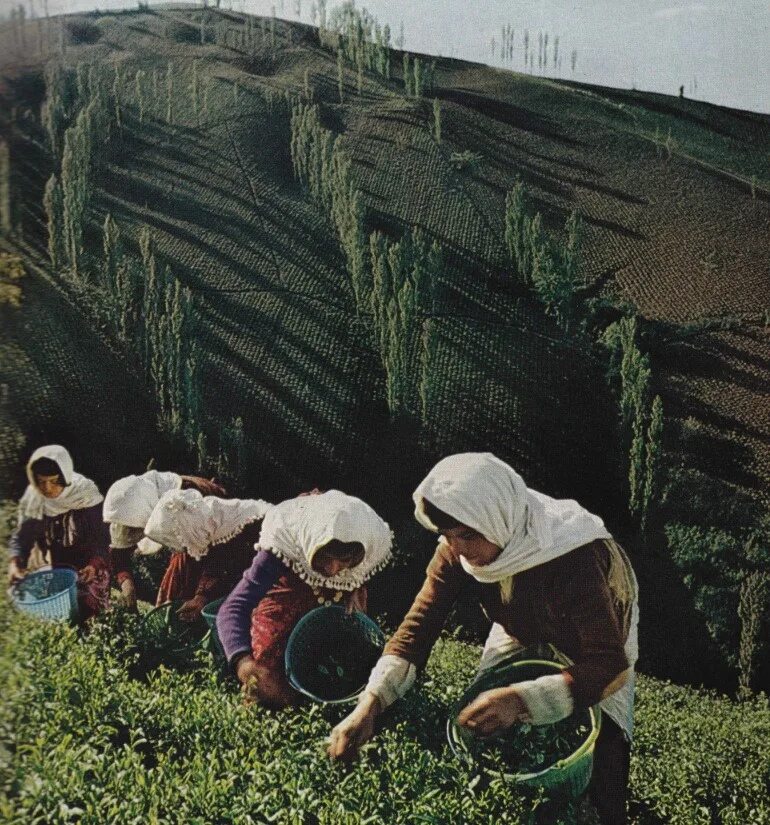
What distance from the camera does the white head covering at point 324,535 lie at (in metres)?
4.33

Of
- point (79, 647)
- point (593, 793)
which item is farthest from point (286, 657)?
point (593, 793)

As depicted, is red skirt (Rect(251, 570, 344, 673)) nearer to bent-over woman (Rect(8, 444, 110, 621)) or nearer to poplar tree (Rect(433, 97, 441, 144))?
bent-over woman (Rect(8, 444, 110, 621))

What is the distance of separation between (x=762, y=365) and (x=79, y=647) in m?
4.01

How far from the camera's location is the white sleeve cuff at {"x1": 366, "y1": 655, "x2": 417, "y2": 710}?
3.93 m

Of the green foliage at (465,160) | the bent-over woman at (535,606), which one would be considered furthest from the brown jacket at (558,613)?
the green foliage at (465,160)

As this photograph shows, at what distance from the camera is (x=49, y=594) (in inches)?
211

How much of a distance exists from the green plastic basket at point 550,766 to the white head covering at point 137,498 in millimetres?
2173

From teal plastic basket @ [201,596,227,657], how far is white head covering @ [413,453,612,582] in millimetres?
1409

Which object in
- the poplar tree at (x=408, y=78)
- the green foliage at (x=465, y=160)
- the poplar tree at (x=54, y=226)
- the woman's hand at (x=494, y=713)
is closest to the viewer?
the woman's hand at (x=494, y=713)

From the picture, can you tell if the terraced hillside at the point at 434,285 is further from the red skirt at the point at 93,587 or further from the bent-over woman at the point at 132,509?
the red skirt at the point at 93,587

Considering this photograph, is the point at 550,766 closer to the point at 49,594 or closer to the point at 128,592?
the point at 128,592

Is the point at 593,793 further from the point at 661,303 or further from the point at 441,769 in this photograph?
the point at 661,303

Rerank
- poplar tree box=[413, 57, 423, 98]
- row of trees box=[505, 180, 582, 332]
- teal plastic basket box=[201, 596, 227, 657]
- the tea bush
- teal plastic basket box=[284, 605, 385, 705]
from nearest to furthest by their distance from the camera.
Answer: the tea bush < teal plastic basket box=[284, 605, 385, 705] < teal plastic basket box=[201, 596, 227, 657] < row of trees box=[505, 180, 582, 332] < poplar tree box=[413, 57, 423, 98]

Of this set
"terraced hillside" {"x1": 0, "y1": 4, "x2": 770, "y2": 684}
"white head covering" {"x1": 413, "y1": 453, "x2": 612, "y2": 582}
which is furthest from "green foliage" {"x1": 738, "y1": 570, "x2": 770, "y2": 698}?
"white head covering" {"x1": 413, "y1": 453, "x2": 612, "y2": 582}
